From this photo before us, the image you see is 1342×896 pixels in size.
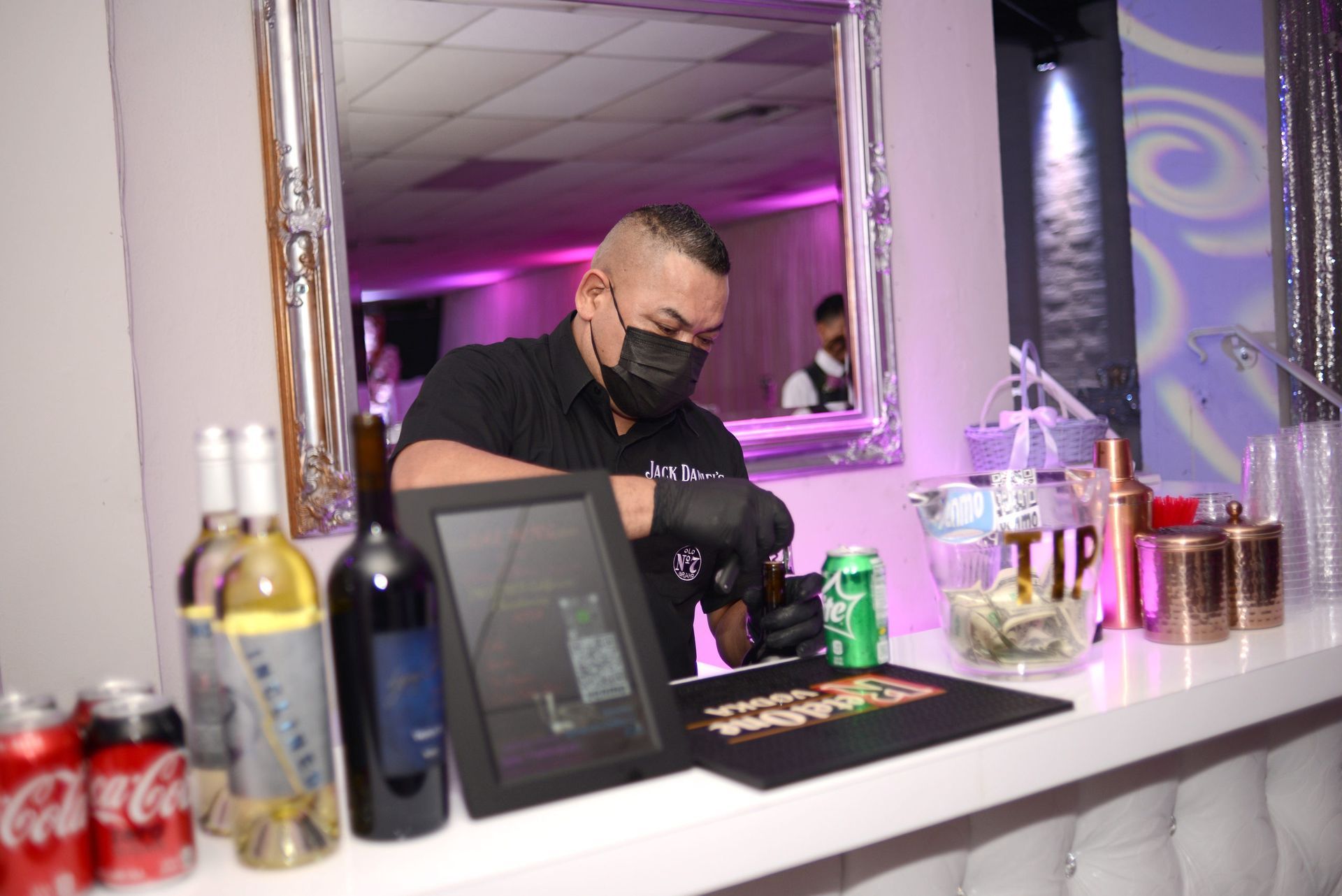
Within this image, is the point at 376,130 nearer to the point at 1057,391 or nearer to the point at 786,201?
the point at 786,201

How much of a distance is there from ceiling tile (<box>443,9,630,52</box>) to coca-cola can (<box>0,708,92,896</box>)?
1.79 meters

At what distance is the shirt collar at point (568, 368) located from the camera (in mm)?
1840

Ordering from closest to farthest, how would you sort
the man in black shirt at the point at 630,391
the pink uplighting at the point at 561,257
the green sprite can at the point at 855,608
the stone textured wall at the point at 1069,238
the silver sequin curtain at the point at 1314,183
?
the green sprite can at the point at 855,608, the man in black shirt at the point at 630,391, the pink uplighting at the point at 561,257, the silver sequin curtain at the point at 1314,183, the stone textured wall at the point at 1069,238

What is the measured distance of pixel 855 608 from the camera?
1130 mm

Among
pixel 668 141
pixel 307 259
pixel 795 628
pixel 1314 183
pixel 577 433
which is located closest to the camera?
pixel 795 628

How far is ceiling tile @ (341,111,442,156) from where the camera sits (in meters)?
2.04

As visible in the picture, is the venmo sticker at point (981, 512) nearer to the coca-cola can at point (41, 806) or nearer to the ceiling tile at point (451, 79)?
the coca-cola can at point (41, 806)

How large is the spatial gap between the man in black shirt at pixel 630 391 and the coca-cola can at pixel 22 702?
82 cm

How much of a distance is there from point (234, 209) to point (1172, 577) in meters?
1.68

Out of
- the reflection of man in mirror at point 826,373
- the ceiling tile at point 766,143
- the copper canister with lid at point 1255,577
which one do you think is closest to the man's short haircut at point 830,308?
the reflection of man in mirror at point 826,373

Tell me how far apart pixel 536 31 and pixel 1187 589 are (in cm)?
169

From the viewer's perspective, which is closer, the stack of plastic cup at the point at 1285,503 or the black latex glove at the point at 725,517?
the black latex glove at the point at 725,517

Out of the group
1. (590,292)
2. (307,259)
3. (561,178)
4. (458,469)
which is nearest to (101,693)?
(458,469)

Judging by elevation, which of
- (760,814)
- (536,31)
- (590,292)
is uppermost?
(536,31)
